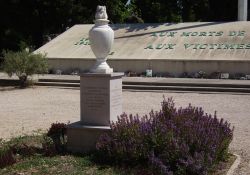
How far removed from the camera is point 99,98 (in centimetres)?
755

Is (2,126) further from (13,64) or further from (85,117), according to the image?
(13,64)

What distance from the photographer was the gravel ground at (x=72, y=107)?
31.9 feet

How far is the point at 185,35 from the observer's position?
75.5 feet

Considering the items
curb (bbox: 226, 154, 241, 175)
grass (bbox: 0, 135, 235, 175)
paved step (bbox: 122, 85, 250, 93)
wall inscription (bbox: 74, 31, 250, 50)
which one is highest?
wall inscription (bbox: 74, 31, 250, 50)

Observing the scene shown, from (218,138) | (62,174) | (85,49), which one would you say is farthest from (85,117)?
(85,49)

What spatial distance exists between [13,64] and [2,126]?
821cm

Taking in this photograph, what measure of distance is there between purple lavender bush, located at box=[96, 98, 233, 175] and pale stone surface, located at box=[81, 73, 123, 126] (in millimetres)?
422

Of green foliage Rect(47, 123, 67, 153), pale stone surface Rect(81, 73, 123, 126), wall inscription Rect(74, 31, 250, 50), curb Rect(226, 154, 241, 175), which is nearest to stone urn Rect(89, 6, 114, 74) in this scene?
pale stone surface Rect(81, 73, 123, 126)

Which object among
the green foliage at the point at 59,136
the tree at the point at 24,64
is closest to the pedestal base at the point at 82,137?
the green foliage at the point at 59,136

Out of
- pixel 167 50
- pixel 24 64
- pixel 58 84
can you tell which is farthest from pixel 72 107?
pixel 167 50

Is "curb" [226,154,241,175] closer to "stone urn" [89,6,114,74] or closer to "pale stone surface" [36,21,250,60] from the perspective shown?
"stone urn" [89,6,114,74]

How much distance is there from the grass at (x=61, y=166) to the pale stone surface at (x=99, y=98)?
65 centimetres

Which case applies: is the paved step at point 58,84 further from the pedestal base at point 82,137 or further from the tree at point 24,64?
the pedestal base at point 82,137

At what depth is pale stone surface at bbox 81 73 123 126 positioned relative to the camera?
7473 millimetres
